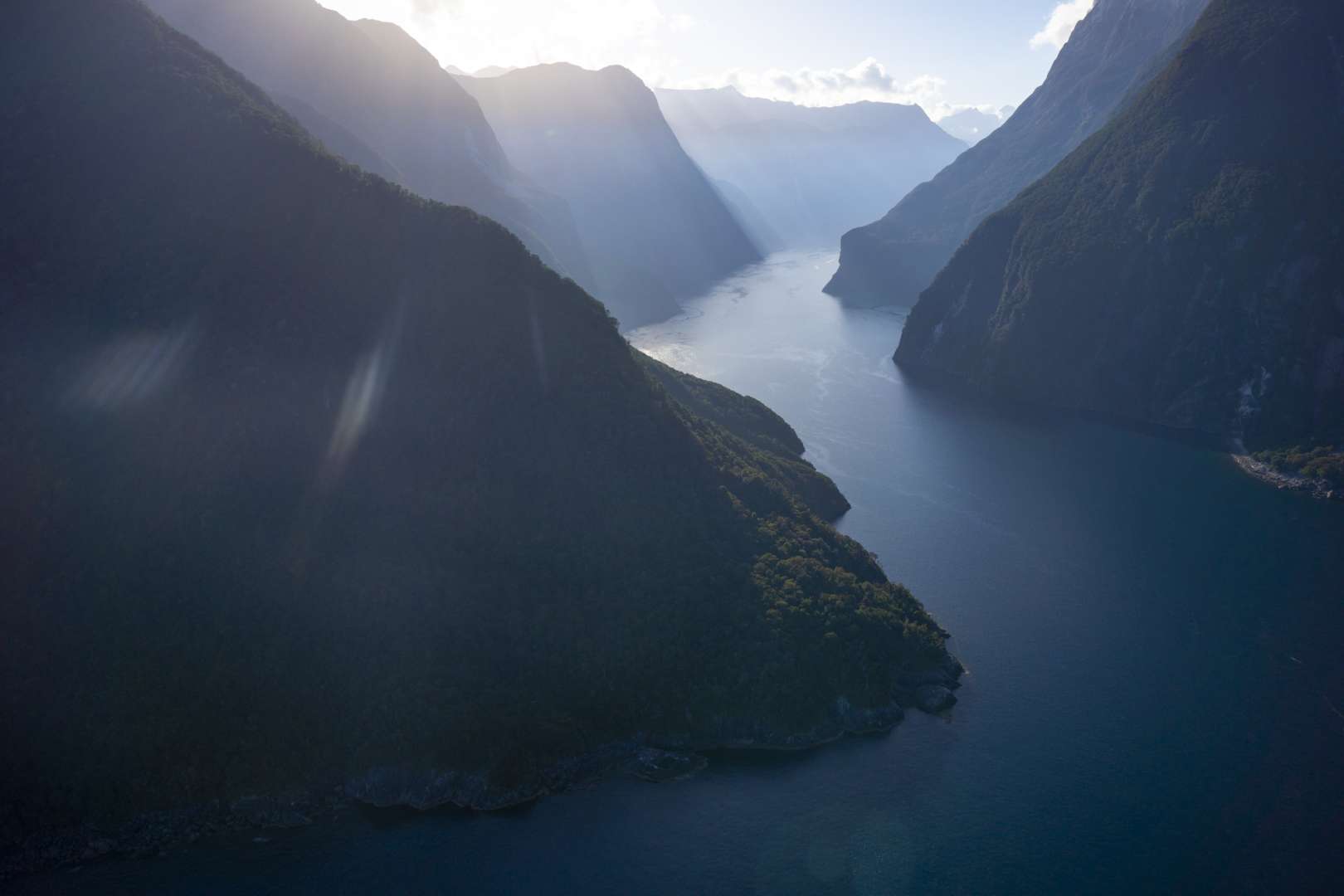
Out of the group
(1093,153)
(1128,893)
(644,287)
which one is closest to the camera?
(1128,893)

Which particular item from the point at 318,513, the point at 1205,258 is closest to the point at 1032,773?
the point at 318,513

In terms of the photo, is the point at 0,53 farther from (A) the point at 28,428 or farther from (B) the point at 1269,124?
(B) the point at 1269,124

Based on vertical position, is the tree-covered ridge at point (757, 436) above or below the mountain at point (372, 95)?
below

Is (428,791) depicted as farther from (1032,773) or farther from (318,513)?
(1032,773)

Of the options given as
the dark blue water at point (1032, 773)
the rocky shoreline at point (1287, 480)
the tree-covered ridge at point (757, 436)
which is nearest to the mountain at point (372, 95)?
the tree-covered ridge at point (757, 436)

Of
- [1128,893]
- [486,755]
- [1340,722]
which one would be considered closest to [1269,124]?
[1340,722]

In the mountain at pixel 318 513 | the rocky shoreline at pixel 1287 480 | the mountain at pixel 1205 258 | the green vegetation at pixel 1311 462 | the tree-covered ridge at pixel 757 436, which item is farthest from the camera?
the mountain at pixel 1205 258

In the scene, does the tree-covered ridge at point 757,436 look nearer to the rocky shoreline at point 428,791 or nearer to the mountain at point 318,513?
the mountain at point 318,513
